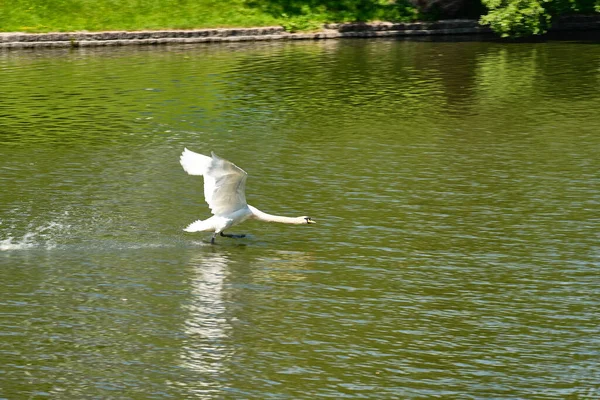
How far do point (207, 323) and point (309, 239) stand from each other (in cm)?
412

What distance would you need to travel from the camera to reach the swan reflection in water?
43.5ft

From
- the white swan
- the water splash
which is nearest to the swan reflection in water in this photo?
the white swan

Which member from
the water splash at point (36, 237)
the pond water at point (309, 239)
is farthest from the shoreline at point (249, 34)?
the water splash at point (36, 237)

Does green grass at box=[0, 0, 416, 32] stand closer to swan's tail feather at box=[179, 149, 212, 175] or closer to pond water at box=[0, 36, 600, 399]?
pond water at box=[0, 36, 600, 399]

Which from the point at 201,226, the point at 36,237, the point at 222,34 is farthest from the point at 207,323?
the point at 222,34

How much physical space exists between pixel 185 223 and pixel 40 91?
13.7 meters

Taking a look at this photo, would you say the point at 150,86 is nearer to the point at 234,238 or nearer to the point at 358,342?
the point at 234,238

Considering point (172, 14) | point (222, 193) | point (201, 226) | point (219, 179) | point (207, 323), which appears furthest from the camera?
point (172, 14)

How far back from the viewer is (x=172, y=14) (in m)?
40.8

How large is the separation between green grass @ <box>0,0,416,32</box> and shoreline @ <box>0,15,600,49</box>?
1.46ft

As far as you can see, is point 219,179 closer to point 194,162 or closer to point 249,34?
point 194,162

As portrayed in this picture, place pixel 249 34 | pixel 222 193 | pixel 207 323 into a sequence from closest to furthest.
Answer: pixel 207 323
pixel 222 193
pixel 249 34

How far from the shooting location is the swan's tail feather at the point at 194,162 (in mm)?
16750

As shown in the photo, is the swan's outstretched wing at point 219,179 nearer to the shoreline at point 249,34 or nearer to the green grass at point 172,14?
the shoreline at point 249,34
